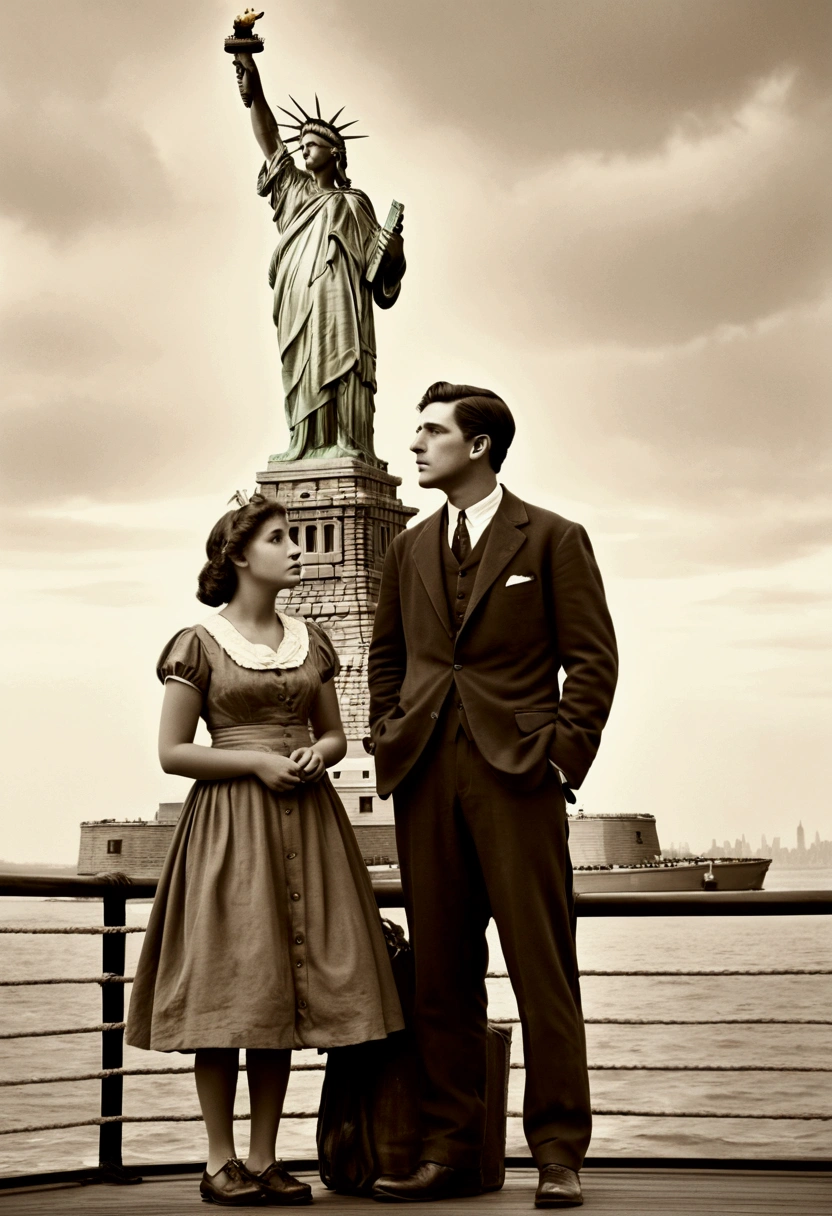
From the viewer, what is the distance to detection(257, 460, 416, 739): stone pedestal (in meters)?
30.5

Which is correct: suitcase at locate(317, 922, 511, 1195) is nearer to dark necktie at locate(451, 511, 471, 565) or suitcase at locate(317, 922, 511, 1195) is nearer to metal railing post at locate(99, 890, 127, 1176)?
metal railing post at locate(99, 890, 127, 1176)

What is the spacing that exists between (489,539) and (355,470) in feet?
88.5

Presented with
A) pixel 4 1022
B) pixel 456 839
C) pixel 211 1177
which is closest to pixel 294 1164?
pixel 211 1177

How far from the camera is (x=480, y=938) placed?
3.39m

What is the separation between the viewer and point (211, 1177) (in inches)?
128

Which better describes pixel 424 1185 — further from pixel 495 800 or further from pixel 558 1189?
pixel 495 800

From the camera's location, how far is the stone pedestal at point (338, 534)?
30500 millimetres

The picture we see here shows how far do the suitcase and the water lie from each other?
595mm

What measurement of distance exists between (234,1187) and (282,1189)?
9 centimetres

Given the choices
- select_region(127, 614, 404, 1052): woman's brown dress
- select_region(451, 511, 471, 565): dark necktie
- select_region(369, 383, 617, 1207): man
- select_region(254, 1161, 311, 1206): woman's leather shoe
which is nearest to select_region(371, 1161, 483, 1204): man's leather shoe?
select_region(369, 383, 617, 1207): man

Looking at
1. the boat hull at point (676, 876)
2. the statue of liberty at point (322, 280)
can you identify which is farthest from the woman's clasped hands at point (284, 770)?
the statue of liberty at point (322, 280)

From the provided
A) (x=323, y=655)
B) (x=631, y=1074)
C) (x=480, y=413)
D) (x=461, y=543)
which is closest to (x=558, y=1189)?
(x=323, y=655)

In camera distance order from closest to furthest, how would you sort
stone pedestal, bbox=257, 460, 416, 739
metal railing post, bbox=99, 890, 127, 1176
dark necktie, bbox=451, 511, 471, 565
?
1. dark necktie, bbox=451, 511, 471, 565
2. metal railing post, bbox=99, 890, 127, 1176
3. stone pedestal, bbox=257, 460, 416, 739

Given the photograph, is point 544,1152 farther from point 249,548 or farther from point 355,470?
point 355,470
